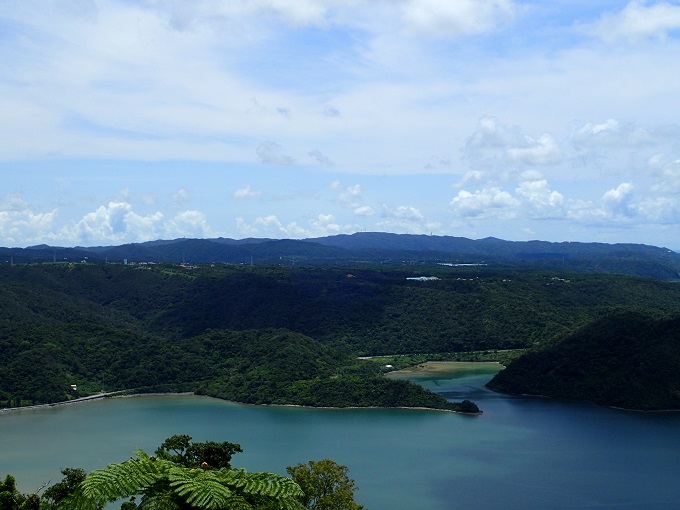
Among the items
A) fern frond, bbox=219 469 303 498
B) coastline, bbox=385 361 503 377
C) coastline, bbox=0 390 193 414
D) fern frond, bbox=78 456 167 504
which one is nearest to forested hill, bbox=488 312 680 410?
coastline, bbox=385 361 503 377

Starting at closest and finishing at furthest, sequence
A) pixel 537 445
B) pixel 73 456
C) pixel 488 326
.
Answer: pixel 73 456 → pixel 537 445 → pixel 488 326

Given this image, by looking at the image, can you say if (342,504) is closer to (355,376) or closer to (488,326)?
(355,376)

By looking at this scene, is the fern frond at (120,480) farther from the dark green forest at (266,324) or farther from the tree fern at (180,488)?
the dark green forest at (266,324)

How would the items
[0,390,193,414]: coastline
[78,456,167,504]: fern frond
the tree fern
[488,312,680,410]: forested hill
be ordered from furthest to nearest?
[0,390,193,414]: coastline, [488,312,680,410]: forested hill, [78,456,167,504]: fern frond, the tree fern

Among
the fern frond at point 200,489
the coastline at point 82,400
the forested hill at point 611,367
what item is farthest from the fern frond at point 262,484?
the coastline at point 82,400

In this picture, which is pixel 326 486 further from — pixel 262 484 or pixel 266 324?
pixel 266 324

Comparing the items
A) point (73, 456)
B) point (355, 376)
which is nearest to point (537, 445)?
point (355, 376)

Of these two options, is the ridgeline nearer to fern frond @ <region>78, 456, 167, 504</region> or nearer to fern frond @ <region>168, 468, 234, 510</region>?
fern frond @ <region>78, 456, 167, 504</region>
